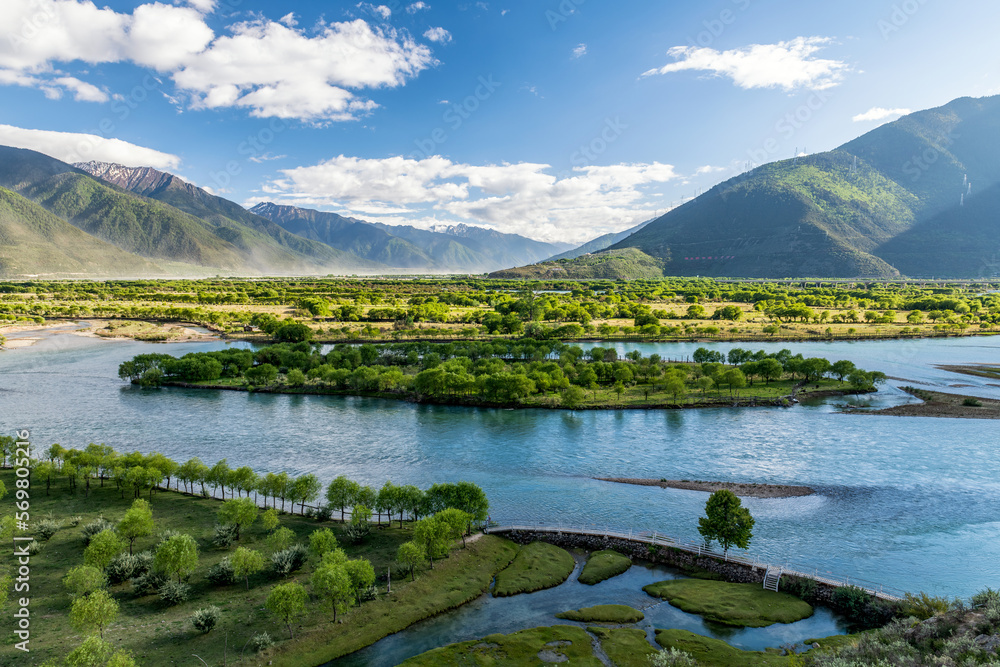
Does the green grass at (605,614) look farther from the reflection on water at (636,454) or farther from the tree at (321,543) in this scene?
the tree at (321,543)

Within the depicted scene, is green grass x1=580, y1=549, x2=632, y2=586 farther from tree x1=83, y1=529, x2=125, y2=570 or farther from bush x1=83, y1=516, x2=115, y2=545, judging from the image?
bush x1=83, y1=516, x2=115, y2=545

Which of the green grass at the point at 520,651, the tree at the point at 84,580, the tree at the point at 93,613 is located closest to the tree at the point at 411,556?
the green grass at the point at 520,651

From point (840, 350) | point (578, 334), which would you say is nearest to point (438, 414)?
point (578, 334)

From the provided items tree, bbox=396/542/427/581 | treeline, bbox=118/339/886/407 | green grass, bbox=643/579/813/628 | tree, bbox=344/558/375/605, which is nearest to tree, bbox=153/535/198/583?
tree, bbox=344/558/375/605

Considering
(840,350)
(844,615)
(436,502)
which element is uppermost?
(840,350)

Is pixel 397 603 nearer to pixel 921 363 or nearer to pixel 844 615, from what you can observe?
pixel 844 615

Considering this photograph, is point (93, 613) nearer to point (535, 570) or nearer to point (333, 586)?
point (333, 586)
